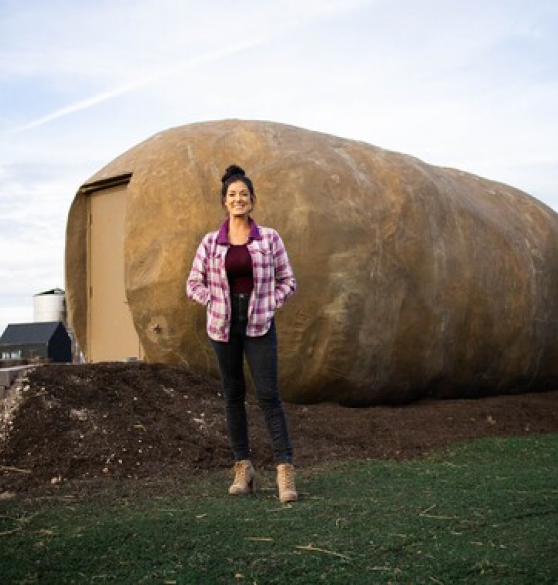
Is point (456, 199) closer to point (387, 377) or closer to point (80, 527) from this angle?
point (387, 377)

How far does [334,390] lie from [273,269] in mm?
3629

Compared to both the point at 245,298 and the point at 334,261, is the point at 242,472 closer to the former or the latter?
the point at 245,298

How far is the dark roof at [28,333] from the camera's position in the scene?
1454 centimetres

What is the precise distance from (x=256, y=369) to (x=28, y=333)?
11087mm

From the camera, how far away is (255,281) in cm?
442

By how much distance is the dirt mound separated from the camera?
5.69 metres

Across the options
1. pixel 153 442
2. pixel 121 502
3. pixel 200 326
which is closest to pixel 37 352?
pixel 200 326

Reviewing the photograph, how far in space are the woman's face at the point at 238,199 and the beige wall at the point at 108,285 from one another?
4.28m

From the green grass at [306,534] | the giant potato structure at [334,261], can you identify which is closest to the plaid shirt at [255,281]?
the green grass at [306,534]

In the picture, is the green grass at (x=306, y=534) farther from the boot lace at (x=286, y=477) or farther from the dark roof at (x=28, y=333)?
the dark roof at (x=28, y=333)

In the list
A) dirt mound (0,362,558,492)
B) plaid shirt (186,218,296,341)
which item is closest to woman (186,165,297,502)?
plaid shirt (186,218,296,341)

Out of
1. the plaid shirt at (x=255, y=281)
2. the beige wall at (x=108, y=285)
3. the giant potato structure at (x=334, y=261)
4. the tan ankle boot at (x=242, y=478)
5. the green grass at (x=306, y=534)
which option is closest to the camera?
the green grass at (x=306, y=534)

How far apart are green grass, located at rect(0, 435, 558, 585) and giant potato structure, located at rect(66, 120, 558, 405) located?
2.52 meters

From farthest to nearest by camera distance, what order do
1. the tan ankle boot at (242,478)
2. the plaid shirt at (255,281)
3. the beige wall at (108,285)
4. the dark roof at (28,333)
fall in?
1. the dark roof at (28,333)
2. the beige wall at (108,285)
3. the tan ankle boot at (242,478)
4. the plaid shirt at (255,281)
